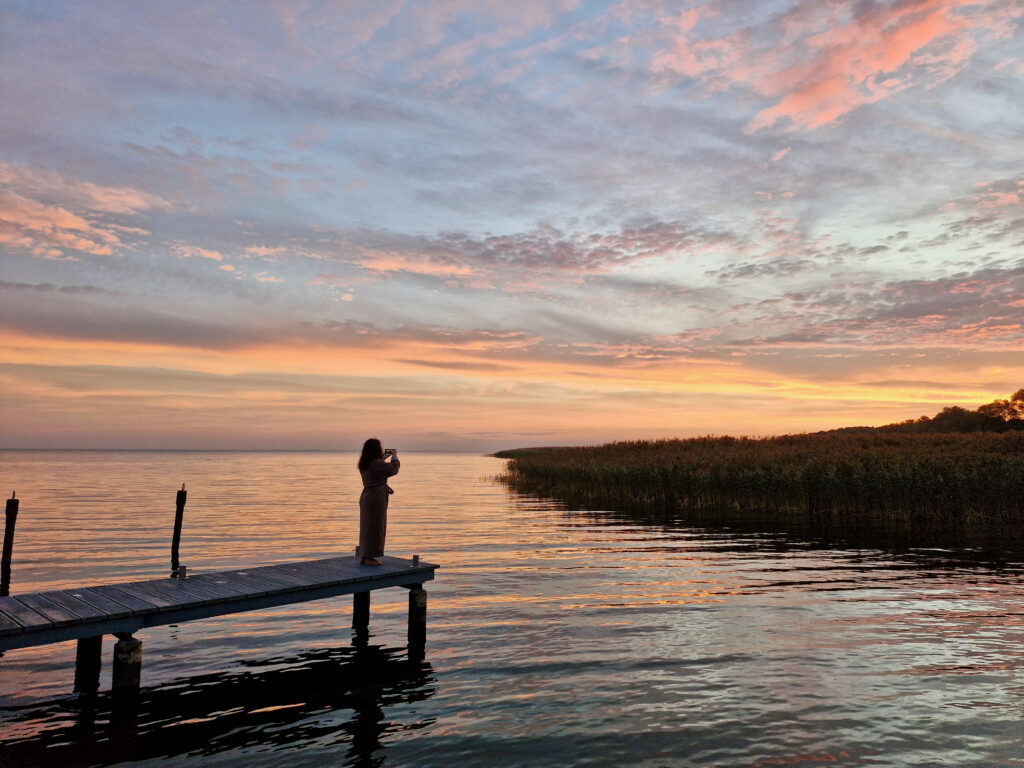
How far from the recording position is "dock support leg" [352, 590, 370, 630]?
47.2ft

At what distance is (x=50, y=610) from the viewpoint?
401 inches

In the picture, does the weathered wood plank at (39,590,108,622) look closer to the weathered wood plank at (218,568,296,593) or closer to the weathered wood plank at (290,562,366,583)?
the weathered wood plank at (218,568,296,593)

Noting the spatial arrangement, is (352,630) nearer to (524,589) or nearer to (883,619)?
(524,589)

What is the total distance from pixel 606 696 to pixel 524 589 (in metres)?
7.83

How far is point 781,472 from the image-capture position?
3591cm

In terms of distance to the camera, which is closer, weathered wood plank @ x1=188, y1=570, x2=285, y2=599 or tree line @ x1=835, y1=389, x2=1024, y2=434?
weathered wood plank @ x1=188, y1=570, x2=285, y2=599

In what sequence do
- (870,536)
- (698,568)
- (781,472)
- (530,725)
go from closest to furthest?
(530,725)
(698,568)
(870,536)
(781,472)

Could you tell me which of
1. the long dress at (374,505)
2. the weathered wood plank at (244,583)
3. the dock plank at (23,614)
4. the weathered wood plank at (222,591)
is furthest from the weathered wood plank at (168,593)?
the long dress at (374,505)

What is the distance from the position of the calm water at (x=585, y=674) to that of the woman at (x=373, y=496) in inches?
68.8

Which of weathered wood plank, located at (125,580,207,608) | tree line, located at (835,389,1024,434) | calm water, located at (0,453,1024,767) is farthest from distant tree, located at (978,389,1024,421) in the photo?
weathered wood plank, located at (125,580,207,608)

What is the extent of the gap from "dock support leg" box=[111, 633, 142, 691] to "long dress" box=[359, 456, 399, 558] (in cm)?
438

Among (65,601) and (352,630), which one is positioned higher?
(65,601)

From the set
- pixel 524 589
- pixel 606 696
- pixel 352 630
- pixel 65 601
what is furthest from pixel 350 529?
pixel 606 696

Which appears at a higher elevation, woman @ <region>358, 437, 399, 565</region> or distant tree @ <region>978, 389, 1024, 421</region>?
distant tree @ <region>978, 389, 1024, 421</region>
